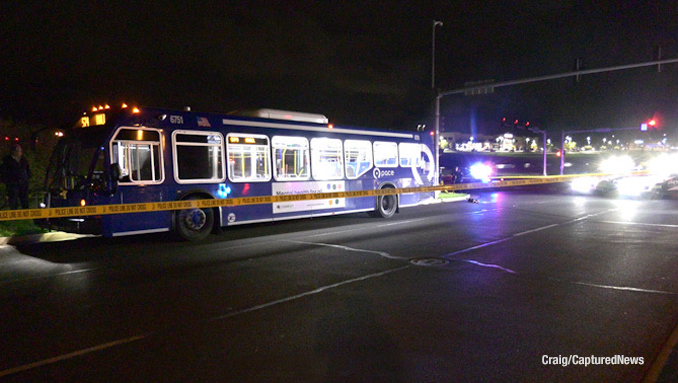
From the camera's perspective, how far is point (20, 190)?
1294cm

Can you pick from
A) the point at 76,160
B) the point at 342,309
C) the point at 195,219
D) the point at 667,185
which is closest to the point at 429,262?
the point at 342,309

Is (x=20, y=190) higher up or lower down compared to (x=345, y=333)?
higher up

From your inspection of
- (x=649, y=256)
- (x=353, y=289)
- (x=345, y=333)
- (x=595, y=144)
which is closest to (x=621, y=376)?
(x=345, y=333)

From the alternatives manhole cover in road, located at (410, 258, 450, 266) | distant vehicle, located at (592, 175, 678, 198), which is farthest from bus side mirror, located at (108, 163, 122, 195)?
distant vehicle, located at (592, 175, 678, 198)

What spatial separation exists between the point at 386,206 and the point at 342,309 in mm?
10372

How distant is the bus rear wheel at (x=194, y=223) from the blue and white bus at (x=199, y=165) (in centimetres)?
2

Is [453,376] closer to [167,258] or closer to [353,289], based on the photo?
[353,289]

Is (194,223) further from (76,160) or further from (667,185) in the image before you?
(667,185)

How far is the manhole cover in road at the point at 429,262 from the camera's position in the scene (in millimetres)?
8203

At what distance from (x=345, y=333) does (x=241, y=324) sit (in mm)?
1205

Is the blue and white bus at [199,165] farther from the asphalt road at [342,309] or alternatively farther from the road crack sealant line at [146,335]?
the road crack sealant line at [146,335]

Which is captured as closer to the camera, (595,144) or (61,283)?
(61,283)

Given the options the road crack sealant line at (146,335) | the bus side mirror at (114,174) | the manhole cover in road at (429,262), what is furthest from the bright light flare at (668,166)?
the bus side mirror at (114,174)

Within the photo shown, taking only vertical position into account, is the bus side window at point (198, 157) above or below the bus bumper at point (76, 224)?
above
